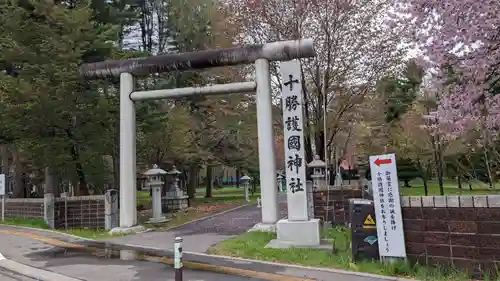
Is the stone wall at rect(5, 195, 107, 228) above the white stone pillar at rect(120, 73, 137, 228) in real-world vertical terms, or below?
below

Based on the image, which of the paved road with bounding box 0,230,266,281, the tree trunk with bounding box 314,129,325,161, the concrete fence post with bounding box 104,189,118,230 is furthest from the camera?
the tree trunk with bounding box 314,129,325,161

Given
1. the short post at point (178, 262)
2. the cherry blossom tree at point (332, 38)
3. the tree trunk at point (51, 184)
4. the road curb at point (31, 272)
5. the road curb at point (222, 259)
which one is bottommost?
the road curb at point (222, 259)

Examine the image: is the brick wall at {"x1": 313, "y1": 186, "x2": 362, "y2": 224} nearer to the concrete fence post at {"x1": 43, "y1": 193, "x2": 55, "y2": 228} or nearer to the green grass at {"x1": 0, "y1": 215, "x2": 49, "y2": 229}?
the concrete fence post at {"x1": 43, "y1": 193, "x2": 55, "y2": 228}

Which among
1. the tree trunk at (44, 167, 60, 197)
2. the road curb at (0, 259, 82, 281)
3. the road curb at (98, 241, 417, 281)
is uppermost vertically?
the tree trunk at (44, 167, 60, 197)

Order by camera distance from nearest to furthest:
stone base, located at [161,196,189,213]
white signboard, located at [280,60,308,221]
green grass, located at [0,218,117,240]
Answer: white signboard, located at [280,60,308,221], green grass, located at [0,218,117,240], stone base, located at [161,196,189,213]

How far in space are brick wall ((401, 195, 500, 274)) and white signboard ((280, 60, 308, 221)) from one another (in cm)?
307

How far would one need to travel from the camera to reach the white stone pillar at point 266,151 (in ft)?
38.0

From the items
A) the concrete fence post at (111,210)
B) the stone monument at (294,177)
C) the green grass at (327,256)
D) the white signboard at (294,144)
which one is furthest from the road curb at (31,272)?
the white signboard at (294,144)

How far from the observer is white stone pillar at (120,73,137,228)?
1316cm

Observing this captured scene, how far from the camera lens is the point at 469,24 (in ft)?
23.2

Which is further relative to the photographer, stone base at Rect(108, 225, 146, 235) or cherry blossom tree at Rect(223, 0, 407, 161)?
cherry blossom tree at Rect(223, 0, 407, 161)

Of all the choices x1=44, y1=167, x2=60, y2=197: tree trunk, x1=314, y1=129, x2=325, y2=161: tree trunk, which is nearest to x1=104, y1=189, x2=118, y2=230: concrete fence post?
x1=44, y1=167, x2=60, y2=197: tree trunk

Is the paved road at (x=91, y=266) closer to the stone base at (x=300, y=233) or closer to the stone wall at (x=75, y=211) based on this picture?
the stone base at (x=300, y=233)

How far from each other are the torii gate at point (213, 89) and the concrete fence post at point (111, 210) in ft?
4.81
